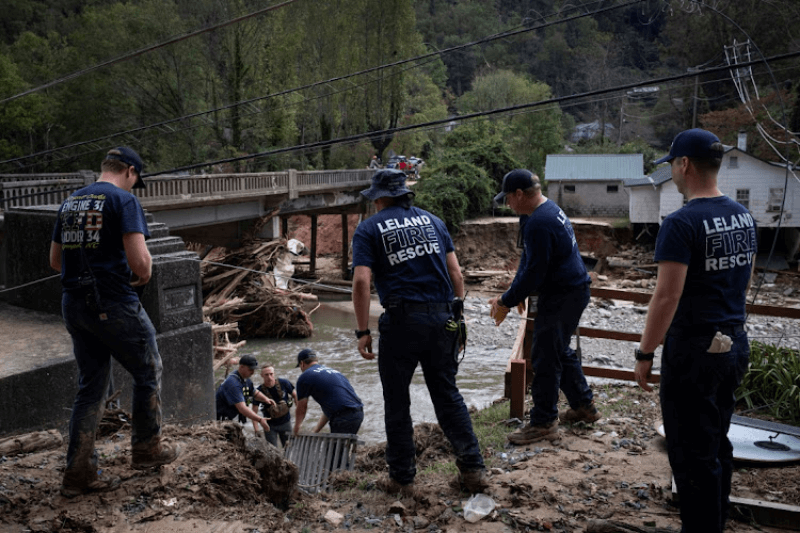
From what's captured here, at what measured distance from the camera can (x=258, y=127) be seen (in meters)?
38.8

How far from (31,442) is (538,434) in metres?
3.93

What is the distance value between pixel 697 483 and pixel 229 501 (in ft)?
9.21

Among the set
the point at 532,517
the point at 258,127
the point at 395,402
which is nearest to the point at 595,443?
the point at 532,517

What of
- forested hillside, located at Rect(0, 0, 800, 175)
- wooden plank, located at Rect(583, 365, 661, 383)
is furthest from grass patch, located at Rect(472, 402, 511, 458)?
forested hillside, located at Rect(0, 0, 800, 175)

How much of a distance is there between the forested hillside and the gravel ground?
829cm

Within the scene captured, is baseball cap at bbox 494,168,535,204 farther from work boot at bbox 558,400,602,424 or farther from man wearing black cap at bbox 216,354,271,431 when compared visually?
man wearing black cap at bbox 216,354,271,431

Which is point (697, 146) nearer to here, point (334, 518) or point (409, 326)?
point (409, 326)

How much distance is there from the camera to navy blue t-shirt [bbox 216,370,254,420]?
8.52 metres

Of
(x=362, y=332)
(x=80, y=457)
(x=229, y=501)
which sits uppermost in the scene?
(x=362, y=332)

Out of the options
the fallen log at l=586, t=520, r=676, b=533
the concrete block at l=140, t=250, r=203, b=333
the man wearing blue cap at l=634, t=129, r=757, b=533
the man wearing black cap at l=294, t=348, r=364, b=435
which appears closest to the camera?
the man wearing blue cap at l=634, t=129, r=757, b=533

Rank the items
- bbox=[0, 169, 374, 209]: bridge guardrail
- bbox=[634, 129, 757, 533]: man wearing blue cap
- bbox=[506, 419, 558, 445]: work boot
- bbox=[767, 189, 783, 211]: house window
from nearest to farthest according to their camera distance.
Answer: bbox=[634, 129, 757, 533]: man wearing blue cap → bbox=[506, 419, 558, 445]: work boot → bbox=[0, 169, 374, 209]: bridge guardrail → bbox=[767, 189, 783, 211]: house window

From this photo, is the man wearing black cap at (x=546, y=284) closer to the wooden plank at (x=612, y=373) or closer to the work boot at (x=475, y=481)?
the work boot at (x=475, y=481)

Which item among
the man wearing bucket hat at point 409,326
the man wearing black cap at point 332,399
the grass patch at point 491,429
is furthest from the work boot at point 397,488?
the man wearing black cap at point 332,399

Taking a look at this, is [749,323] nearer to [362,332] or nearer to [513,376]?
[513,376]
